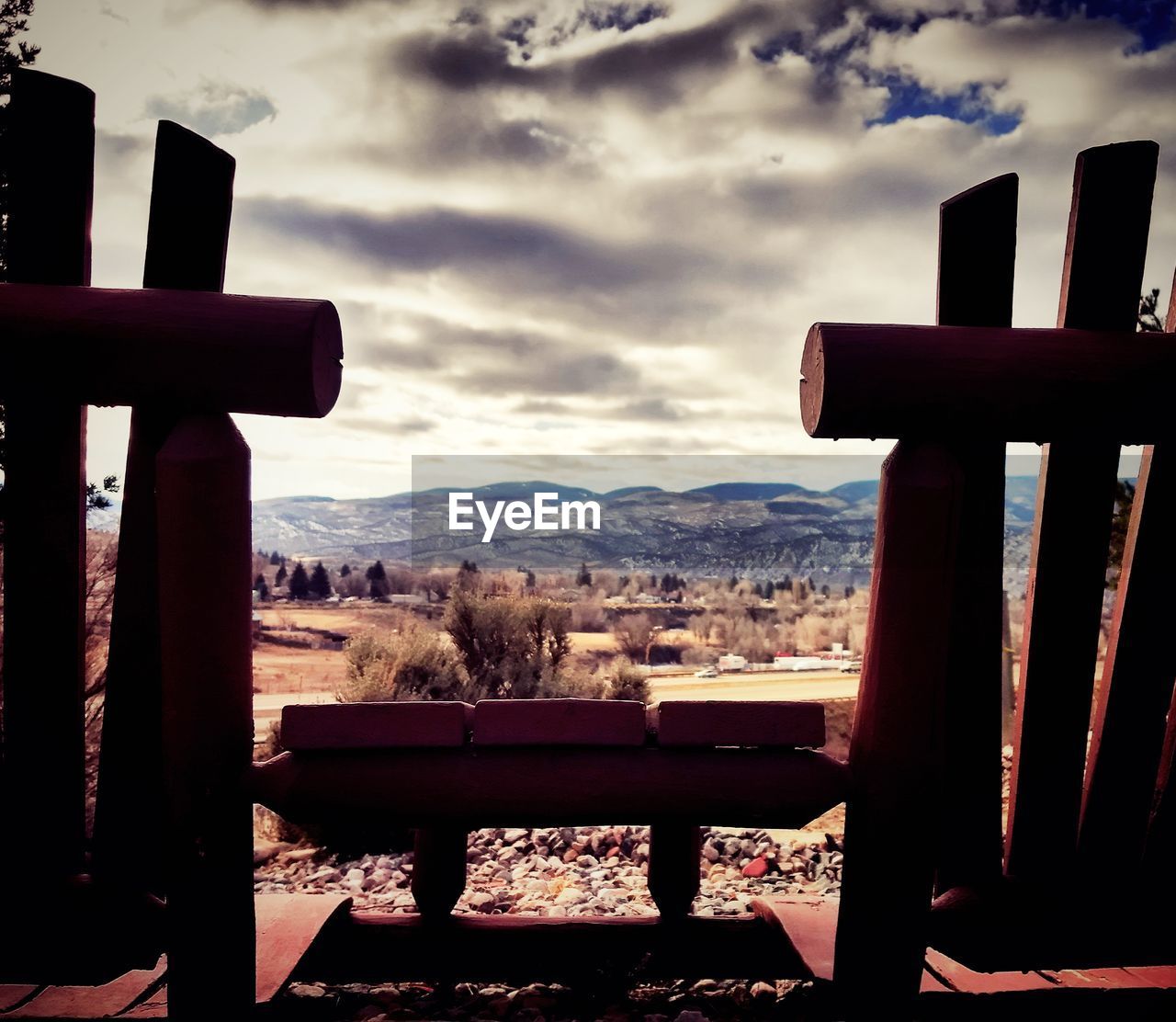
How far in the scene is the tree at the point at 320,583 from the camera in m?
26.4

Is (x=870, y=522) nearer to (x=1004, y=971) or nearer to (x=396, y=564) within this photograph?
(x=396, y=564)

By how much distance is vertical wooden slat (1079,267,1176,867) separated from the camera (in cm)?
212

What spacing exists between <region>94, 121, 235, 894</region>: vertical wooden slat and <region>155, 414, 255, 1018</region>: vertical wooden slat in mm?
130

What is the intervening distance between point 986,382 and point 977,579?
1.63 feet

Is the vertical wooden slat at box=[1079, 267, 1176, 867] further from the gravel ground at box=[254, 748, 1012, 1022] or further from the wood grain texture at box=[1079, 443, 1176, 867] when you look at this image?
the gravel ground at box=[254, 748, 1012, 1022]

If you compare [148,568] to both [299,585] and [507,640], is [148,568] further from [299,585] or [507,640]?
[299,585]

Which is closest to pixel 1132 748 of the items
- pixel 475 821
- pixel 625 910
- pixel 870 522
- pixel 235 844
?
pixel 475 821

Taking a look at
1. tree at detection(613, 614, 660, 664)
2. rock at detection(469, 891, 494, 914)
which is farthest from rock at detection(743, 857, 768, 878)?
tree at detection(613, 614, 660, 664)

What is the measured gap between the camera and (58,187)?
79.4 inches

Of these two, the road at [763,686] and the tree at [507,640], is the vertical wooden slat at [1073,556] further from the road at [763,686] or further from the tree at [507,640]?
the road at [763,686]

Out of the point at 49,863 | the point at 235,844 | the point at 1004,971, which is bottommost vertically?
the point at 1004,971

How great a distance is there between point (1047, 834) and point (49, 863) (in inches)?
97.5

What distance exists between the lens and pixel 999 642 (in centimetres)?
206

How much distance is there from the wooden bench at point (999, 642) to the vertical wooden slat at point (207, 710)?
4.23 feet
